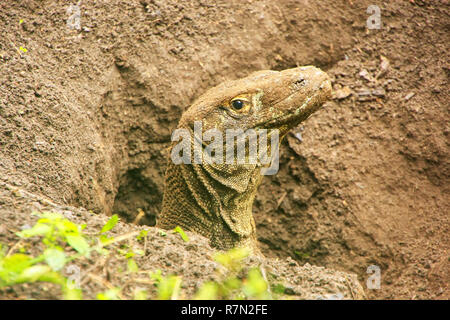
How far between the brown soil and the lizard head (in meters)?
1.66

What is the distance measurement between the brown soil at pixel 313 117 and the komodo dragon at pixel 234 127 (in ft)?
3.92

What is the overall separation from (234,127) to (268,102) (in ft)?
1.46

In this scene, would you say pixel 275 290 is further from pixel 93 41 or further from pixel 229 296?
pixel 93 41

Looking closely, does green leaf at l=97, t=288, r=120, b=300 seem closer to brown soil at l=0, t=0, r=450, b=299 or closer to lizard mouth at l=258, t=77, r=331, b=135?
lizard mouth at l=258, t=77, r=331, b=135

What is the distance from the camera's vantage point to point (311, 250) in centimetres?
726

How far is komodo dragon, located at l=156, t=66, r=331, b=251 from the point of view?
A: 5.44m

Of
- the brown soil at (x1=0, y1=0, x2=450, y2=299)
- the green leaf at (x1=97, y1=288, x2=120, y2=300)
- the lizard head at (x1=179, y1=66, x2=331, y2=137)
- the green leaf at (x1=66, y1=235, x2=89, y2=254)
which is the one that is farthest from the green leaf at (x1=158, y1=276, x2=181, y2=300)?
the brown soil at (x1=0, y1=0, x2=450, y2=299)

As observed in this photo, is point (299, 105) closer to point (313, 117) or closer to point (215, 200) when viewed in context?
point (215, 200)

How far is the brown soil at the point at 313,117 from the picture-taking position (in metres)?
6.52

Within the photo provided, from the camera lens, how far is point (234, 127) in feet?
18.2

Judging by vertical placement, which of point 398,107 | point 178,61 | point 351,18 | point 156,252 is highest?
point 351,18

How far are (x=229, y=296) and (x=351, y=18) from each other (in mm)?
5598

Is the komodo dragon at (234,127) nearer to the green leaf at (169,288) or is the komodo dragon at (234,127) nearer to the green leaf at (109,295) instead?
the green leaf at (169,288)
